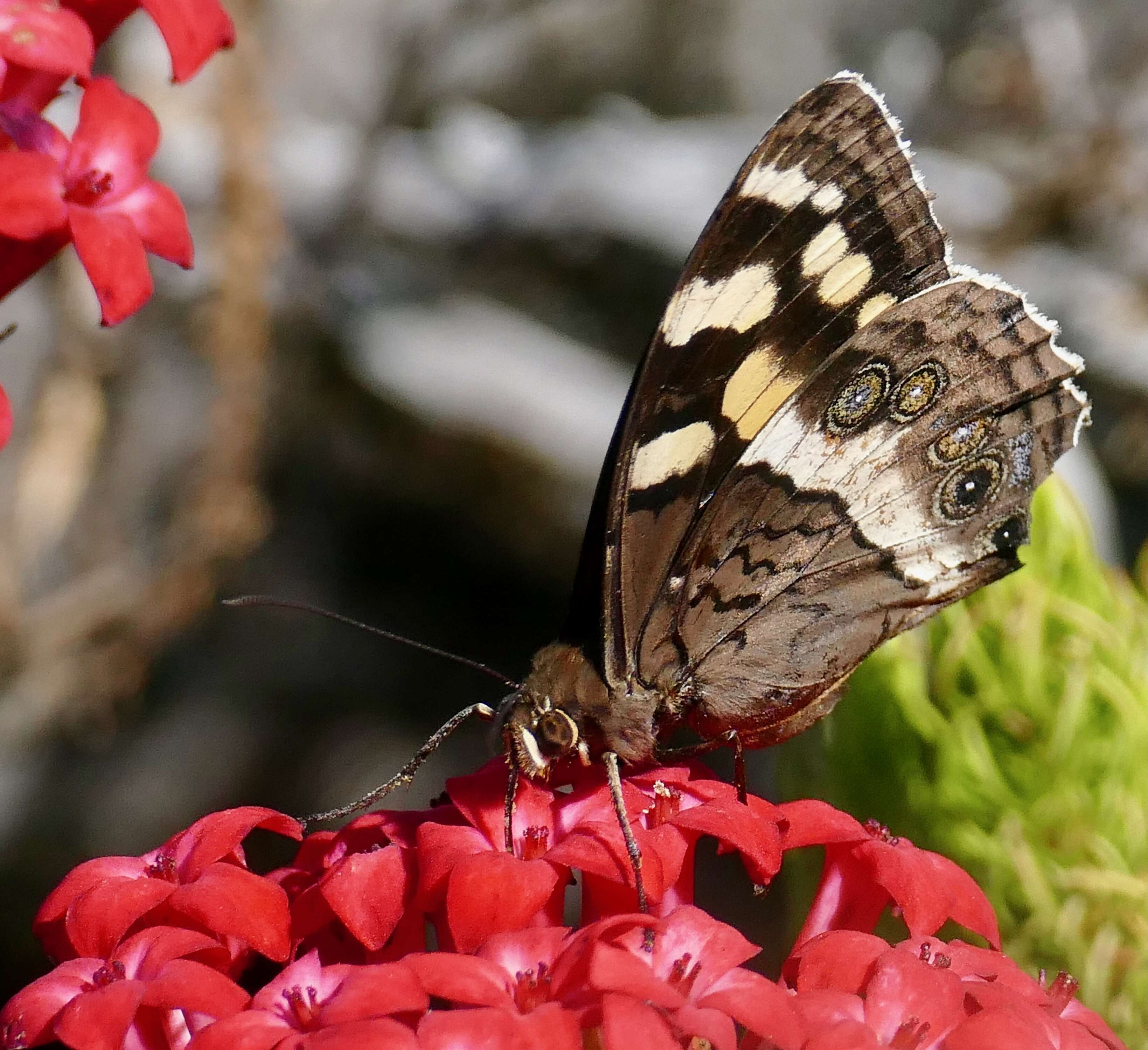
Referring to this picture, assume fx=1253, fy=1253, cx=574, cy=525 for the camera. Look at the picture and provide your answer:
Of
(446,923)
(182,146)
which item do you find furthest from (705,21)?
(446,923)

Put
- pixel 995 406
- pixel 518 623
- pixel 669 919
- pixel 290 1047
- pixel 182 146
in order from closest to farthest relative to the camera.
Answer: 1. pixel 290 1047
2. pixel 669 919
3. pixel 995 406
4. pixel 182 146
5. pixel 518 623

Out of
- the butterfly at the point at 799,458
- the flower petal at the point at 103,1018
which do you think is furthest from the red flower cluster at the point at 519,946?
the butterfly at the point at 799,458

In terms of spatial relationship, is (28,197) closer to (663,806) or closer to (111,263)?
(111,263)

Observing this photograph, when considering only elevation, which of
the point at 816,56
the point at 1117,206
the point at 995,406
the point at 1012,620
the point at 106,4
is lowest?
the point at 1012,620

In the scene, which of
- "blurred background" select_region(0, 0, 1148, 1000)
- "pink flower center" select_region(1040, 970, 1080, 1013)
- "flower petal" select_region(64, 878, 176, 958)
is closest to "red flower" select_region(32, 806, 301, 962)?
"flower petal" select_region(64, 878, 176, 958)

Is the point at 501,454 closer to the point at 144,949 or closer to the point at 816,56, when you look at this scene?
the point at 816,56

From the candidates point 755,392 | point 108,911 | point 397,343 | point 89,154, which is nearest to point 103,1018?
point 108,911
